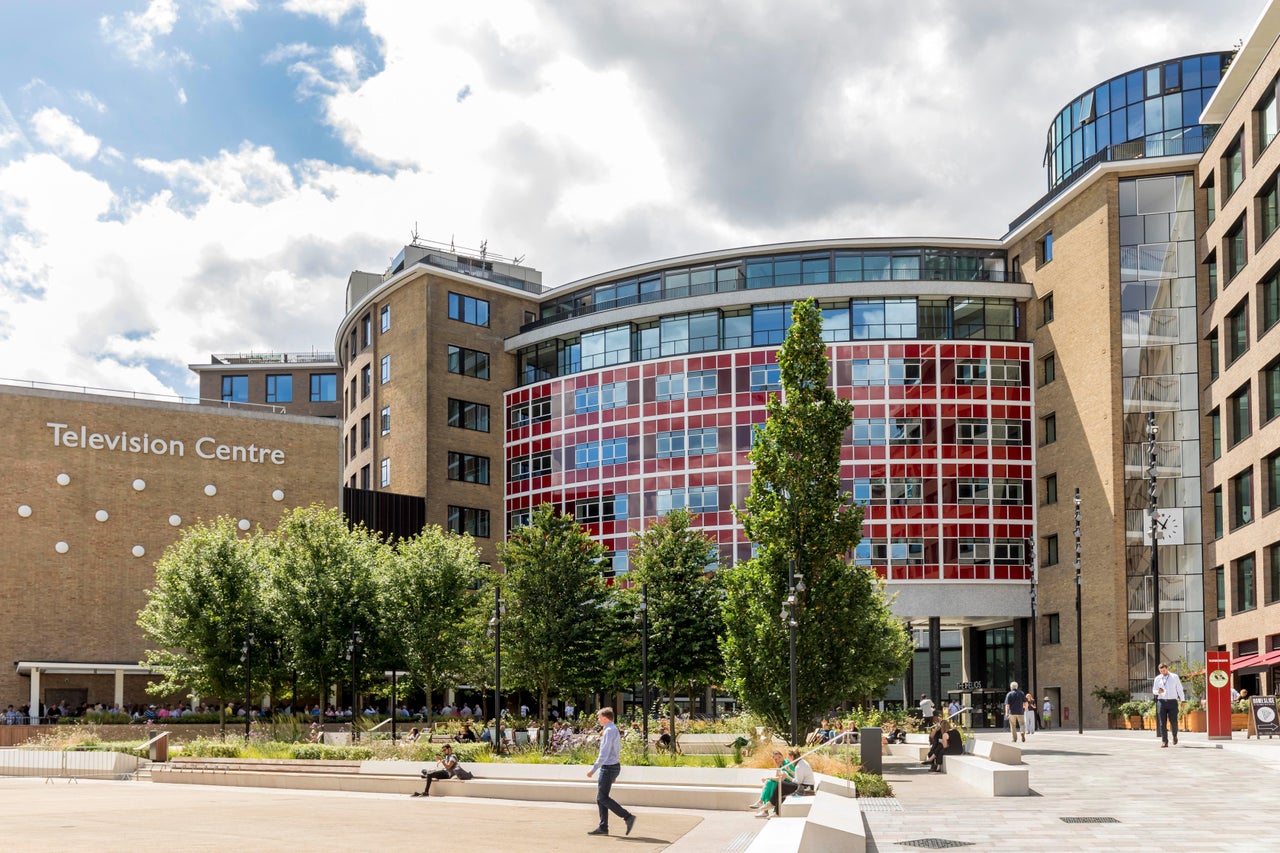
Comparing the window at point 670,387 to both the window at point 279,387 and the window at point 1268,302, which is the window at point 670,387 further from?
the window at point 279,387

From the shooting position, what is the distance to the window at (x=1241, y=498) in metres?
52.4

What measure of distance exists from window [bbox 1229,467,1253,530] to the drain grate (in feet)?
135

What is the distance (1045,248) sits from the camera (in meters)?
68.4

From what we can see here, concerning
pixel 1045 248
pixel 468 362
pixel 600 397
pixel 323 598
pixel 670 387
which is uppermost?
pixel 1045 248

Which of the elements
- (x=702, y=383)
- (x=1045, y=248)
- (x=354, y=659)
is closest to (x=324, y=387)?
(x=702, y=383)

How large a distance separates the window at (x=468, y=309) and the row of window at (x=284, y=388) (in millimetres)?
31154

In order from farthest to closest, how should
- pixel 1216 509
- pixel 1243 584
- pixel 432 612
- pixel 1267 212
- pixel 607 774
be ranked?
pixel 1216 509, pixel 1243 584, pixel 432 612, pixel 1267 212, pixel 607 774

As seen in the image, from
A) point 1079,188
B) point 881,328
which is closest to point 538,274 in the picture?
point 881,328

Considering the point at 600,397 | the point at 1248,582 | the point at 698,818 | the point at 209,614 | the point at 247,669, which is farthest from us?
the point at 600,397

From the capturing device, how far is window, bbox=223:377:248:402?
4220 inches

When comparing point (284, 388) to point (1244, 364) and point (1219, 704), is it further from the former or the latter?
point (1219, 704)

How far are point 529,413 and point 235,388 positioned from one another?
39935 millimetres

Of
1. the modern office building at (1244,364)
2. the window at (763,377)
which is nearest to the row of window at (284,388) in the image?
the window at (763,377)

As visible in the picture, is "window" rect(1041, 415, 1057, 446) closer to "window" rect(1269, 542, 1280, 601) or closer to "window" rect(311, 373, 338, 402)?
"window" rect(1269, 542, 1280, 601)
